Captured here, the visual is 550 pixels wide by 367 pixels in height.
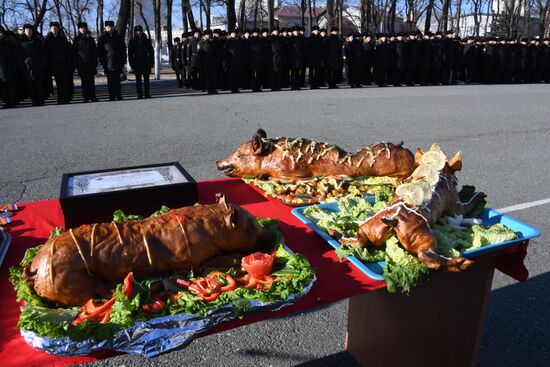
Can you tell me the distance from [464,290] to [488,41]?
70.0 ft

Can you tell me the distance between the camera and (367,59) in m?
17.8

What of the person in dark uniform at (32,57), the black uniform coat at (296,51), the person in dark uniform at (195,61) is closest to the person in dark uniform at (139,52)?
the person in dark uniform at (195,61)

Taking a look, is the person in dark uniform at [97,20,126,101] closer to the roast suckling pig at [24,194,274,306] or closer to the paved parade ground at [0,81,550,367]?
the paved parade ground at [0,81,550,367]

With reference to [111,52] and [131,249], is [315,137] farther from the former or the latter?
[111,52]

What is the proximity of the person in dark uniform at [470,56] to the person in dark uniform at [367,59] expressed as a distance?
4819mm

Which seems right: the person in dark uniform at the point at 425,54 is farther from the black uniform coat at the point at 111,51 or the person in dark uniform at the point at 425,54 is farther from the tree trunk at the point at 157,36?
the black uniform coat at the point at 111,51

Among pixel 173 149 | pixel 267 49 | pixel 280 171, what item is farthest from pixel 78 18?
pixel 280 171

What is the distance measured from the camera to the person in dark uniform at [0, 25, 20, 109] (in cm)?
1120

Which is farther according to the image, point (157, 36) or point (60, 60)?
point (157, 36)

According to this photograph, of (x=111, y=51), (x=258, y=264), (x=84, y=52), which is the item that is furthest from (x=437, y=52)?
(x=258, y=264)

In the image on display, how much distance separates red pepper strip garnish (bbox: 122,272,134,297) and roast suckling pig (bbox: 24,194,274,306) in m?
0.05

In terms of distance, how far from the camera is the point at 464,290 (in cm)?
218

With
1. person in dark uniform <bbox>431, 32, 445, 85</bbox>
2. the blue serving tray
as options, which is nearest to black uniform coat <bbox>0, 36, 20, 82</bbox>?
the blue serving tray

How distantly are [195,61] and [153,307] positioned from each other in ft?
47.5
